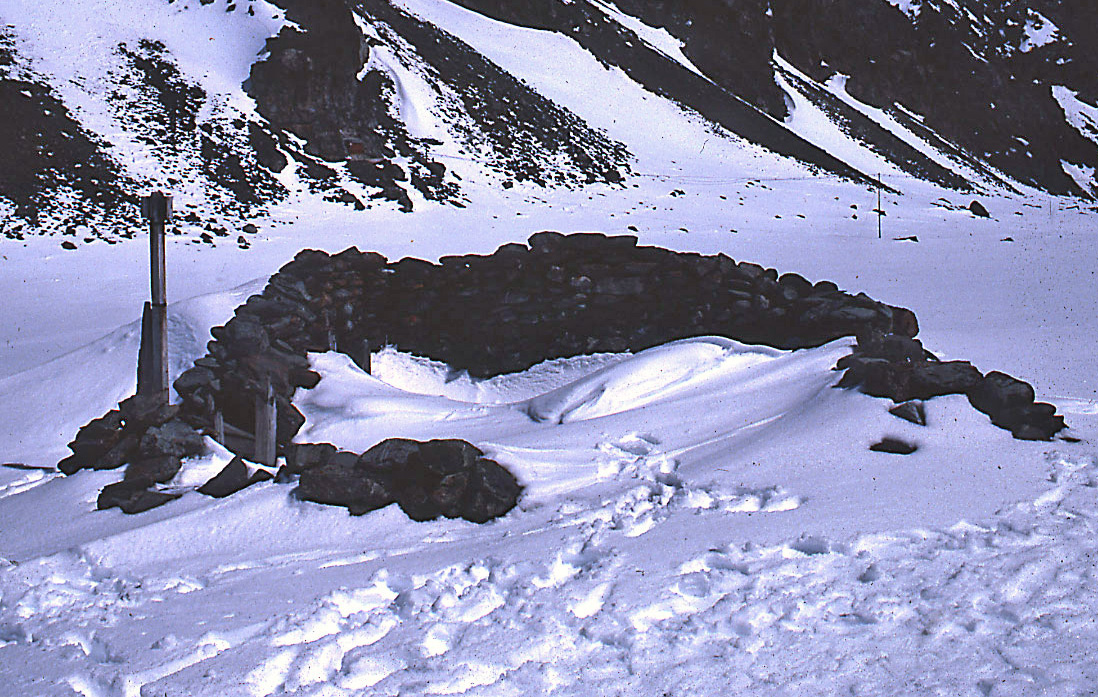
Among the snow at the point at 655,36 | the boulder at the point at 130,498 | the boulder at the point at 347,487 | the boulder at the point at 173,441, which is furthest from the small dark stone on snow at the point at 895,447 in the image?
the snow at the point at 655,36

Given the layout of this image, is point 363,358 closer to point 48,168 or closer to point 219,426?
point 219,426

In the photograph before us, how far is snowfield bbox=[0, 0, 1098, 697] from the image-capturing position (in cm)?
327

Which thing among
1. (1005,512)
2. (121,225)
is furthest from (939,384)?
(121,225)

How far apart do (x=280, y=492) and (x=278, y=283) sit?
5.23 metres

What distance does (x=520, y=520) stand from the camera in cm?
502

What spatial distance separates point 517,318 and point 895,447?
5746mm

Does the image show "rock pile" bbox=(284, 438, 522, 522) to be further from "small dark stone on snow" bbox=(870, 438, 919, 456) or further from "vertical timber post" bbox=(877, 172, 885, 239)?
"vertical timber post" bbox=(877, 172, 885, 239)

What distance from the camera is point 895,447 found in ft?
18.0

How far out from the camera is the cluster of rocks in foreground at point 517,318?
7547mm

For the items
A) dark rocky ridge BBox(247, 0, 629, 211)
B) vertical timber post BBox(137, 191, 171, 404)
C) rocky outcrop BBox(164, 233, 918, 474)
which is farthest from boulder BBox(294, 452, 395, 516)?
dark rocky ridge BBox(247, 0, 629, 211)

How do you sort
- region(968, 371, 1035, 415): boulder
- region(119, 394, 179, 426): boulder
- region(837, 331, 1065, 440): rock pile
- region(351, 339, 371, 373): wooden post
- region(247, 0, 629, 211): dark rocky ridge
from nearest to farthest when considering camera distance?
region(837, 331, 1065, 440): rock pile < region(968, 371, 1035, 415): boulder < region(119, 394, 179, 426): boulder < region(351, 339, 371, 373): wooden post < region(247, 0, 629, 211): dark rocky ridge

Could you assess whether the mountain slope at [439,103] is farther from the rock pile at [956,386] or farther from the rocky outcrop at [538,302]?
the rock pile at [956,386]

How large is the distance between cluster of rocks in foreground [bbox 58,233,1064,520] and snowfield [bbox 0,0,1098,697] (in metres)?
0.35

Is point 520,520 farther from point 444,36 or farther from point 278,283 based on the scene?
point 444,36
